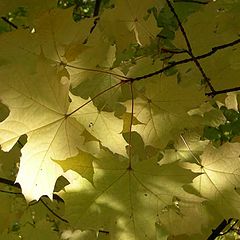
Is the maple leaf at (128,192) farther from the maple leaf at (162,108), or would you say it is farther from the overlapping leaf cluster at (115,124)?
the maple leaf at (162,108)

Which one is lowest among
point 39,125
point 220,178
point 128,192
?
point 220,178

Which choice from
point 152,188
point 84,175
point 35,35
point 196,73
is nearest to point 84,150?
point 84,175

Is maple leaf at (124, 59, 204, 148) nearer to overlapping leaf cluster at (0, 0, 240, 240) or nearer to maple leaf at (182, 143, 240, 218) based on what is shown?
overlapping leaf cluster at (0, 0, 240, 240)

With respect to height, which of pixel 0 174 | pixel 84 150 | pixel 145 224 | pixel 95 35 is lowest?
pixel 0 174

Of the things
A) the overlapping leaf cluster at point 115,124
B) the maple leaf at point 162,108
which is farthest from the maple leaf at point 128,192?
the maple leaf at point 162,108

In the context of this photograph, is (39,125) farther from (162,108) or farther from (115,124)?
(162,108)

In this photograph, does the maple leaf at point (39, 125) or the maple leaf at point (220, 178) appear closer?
the maple leaf at point (39, 125)

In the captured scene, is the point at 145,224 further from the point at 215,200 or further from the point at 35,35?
the point at 35,35

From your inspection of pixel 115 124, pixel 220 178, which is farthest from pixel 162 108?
pixel 220 178
